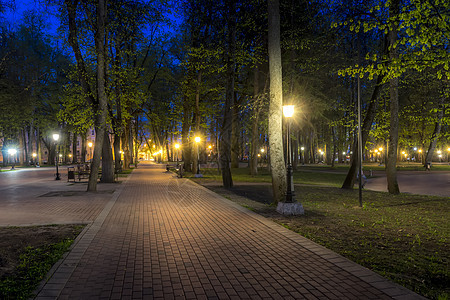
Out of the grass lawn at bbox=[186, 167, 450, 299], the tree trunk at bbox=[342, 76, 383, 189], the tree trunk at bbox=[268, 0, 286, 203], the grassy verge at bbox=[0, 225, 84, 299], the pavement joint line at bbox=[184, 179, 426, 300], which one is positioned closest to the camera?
the pavement joint line at bbox=[184, 179, 426, 300]

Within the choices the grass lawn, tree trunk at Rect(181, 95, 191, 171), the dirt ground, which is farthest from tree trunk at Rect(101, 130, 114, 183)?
the dirt ground

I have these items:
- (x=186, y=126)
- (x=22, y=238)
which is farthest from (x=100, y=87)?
(x=186, y=126)

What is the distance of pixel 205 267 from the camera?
4812 mm

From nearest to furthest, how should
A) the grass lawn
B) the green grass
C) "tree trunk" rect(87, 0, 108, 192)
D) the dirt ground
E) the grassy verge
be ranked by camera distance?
1. the grassy verge
2. the grass lawn
3. the dirt ground
4. "tree trunk" rect(87, 0, 108, 192)
5. the green grass

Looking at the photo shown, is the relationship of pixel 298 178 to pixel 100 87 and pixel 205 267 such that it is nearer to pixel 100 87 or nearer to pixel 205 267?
pixel 100 87

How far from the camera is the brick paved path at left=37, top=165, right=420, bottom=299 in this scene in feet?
12.7

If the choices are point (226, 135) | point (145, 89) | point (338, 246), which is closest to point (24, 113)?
point (145, 89)

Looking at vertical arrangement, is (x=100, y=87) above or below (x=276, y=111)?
above

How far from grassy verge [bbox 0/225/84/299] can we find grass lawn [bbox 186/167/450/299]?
4.71 m

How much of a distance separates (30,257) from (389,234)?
272 inches

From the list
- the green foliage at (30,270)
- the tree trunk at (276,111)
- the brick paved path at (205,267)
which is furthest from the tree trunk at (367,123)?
the green foliage at (30,270)

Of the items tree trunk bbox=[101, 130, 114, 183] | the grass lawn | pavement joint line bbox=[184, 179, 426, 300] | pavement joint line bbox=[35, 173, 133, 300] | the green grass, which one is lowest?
the green grass

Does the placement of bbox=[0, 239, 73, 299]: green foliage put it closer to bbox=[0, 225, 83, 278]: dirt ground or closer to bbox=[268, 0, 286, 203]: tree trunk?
bbox=[0, 225, 83, 278]: dirt ground

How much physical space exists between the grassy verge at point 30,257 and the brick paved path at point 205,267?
8.4 inches
